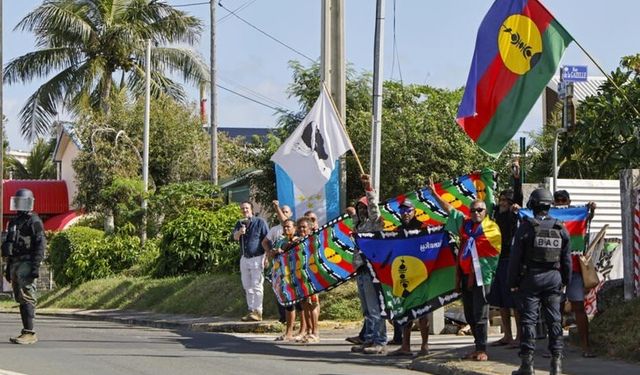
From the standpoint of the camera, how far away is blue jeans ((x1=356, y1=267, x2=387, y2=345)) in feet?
46.9

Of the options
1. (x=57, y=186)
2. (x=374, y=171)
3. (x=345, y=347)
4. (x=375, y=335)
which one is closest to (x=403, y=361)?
(x=375, y=335)

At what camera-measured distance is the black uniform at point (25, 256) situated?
1469 cm

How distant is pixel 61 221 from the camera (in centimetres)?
4791

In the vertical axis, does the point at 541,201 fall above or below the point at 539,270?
above

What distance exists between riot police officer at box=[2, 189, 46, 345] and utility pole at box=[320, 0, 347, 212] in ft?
19.9

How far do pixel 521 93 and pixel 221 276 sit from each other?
10.6 metres

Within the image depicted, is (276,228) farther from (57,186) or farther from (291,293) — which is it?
(57,186)

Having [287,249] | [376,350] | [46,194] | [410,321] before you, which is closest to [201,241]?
[287,249]

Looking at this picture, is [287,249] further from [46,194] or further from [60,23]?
[46,194]

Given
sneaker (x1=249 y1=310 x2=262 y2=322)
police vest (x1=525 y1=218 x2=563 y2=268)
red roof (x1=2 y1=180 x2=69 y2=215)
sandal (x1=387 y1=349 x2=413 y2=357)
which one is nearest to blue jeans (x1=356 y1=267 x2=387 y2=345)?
sandal (x1=387 y1=349 x2=413 y2=357)

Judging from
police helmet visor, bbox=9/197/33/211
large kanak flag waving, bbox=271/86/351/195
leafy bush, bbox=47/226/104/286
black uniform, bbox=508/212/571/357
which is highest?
large kanak flag waving, bbox=271/86/351/195

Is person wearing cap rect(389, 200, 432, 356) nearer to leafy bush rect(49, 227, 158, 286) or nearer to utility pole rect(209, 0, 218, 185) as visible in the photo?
leafy bush rect(49, 227, 158, 286)

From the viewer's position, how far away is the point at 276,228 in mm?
17750

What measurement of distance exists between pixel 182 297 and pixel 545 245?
13397 mm
